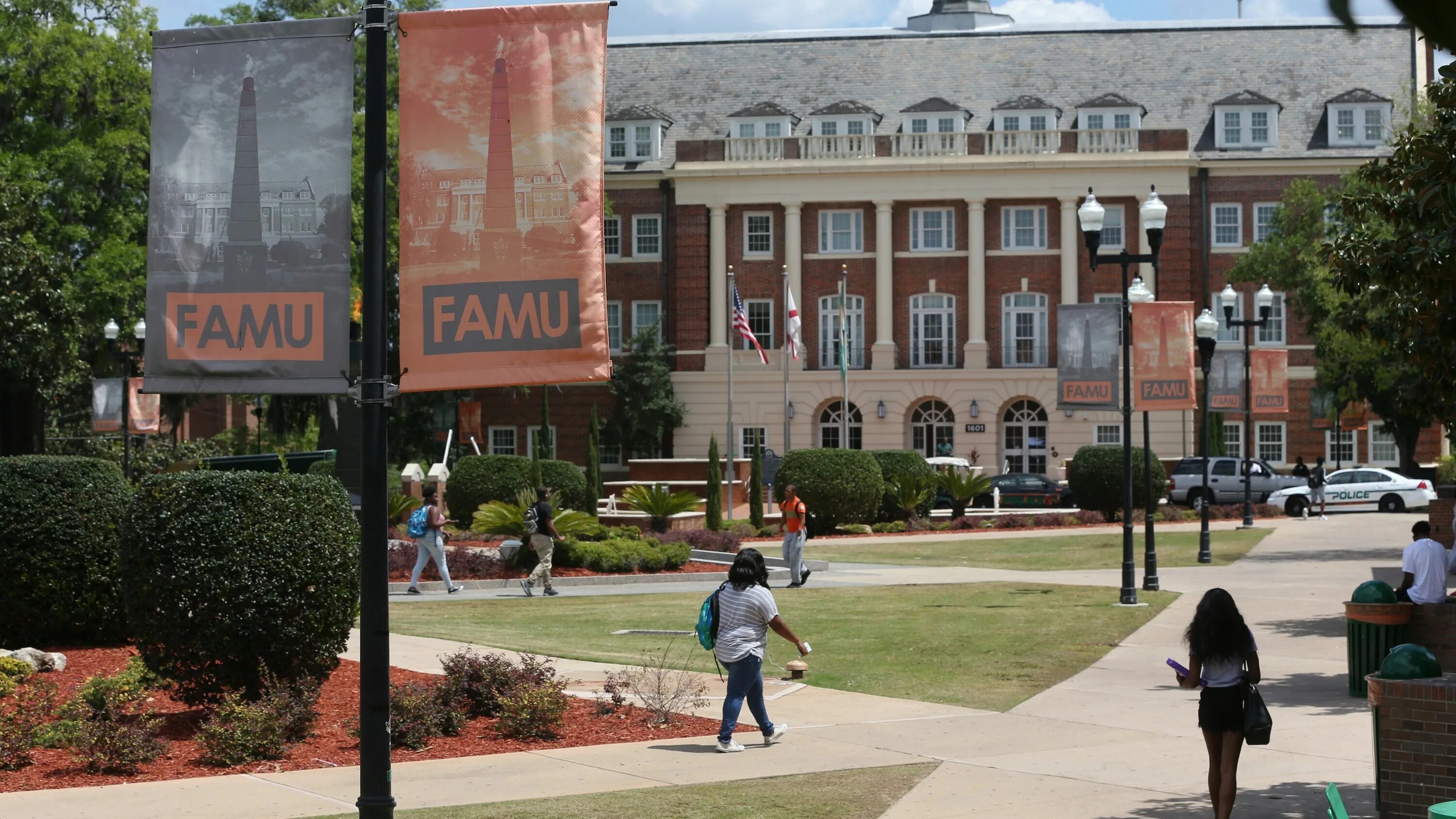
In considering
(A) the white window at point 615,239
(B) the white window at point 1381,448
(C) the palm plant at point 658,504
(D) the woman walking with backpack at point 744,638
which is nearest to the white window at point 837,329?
(A) the white window at point 615,239

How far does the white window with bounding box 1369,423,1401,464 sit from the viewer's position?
57.6 metres

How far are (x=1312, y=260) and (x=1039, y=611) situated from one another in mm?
18704

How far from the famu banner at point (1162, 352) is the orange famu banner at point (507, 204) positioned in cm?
1916

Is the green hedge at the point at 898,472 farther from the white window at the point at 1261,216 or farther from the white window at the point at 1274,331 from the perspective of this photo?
the white window at the point at 1261,216

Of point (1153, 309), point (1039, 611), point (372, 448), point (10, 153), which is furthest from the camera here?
point (10, 153)

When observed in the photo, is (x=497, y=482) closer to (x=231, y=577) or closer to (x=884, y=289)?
(x=884, y=289)

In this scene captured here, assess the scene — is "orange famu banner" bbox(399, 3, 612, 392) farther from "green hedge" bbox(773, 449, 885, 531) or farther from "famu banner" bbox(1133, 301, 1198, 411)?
"green hedge" bbox(773, 449, 885, 531)

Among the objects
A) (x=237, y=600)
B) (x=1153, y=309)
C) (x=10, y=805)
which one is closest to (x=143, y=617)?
(x=237, y=600)

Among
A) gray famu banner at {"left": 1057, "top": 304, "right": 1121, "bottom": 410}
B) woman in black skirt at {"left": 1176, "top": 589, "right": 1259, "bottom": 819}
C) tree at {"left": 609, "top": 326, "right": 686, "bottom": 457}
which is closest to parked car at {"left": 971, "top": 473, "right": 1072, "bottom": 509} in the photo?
tree at {"left": 609, "top": 326, "right": 686, "bottom": 457}

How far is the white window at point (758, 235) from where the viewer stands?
59688 millimetres

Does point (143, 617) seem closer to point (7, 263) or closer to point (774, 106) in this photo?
point (7, 263)

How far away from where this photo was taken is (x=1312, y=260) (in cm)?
3562

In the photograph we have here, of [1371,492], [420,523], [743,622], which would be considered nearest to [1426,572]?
[743,622]

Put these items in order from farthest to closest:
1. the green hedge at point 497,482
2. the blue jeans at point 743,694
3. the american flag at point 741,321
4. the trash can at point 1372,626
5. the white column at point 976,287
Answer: the white column at point 976,287 < the american flag at point 741,321 < the green hedge at point 497,482 < the trash can at point 1372,626 < the blue jeans at point 743,694
